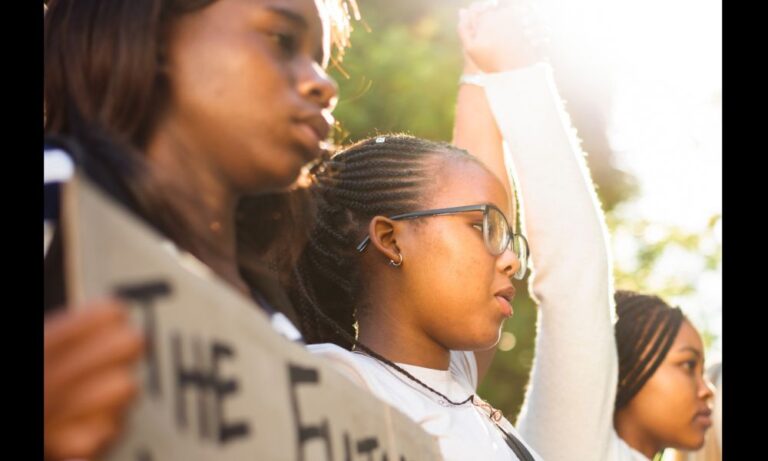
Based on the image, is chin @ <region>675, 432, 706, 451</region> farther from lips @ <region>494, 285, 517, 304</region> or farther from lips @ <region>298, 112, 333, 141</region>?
lips @ <region>298, 112, 333, 141</region>

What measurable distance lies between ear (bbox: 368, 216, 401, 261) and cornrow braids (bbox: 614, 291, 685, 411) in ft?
4.81

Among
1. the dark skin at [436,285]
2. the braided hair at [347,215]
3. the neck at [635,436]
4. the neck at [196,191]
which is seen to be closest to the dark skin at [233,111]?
the neck at [196,191]

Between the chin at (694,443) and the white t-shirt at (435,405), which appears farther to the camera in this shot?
the chin at (694,443)

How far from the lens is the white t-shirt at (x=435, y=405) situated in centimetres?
187

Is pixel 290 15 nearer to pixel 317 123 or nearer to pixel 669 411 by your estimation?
pixel 317 123

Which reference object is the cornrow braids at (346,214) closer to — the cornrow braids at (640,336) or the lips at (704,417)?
the cornrow braids at (640,336)

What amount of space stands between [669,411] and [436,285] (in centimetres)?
159

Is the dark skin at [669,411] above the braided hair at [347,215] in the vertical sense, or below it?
below

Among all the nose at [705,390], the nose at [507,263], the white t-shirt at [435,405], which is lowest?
the nose at [705,390]

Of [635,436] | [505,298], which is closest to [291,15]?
[505,298]

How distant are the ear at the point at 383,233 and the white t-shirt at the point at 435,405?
10.3 inches

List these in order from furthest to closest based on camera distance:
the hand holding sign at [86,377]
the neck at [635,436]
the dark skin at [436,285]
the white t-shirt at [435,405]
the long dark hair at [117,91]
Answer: the neck at [635,436] < the dark skin at [436,285] < the white t-shirt at [435,405] < the long dark hair at [117,91] < the hand holding sign at [86,377]

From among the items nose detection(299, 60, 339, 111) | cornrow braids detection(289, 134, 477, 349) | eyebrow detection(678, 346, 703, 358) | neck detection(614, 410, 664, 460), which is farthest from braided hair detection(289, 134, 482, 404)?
eyebrow detection(678, 346, 703, 358)
